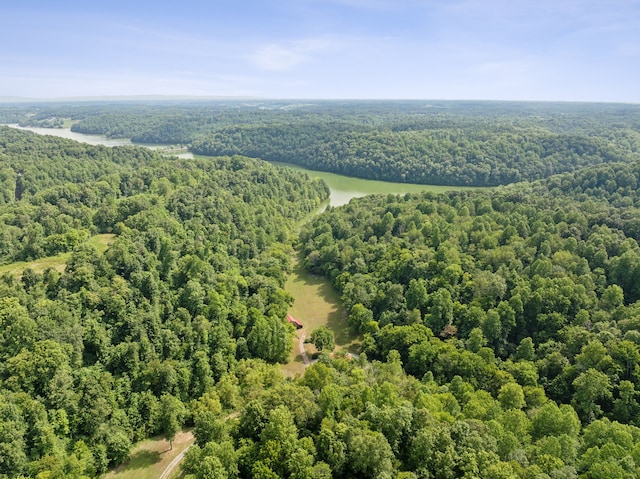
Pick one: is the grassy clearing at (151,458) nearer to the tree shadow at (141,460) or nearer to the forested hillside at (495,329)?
the tree shadow at (141,460)

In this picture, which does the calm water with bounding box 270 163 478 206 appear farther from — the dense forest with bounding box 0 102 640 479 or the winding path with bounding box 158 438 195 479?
the winding path with bounding box 158 438 195 479

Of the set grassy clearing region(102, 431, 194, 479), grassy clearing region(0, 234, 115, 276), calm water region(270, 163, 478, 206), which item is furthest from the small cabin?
calm water region(270, 163, 478, 206)

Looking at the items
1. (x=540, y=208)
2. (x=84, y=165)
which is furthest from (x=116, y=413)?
(x=84, y=165)

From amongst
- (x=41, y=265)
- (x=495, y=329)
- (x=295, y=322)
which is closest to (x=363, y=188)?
(x=295, y=322)

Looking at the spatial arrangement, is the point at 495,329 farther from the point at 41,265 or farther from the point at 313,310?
the point at 41,265

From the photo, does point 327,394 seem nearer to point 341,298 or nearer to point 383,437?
point 383,437

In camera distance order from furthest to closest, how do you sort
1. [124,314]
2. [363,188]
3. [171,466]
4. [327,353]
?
[363,188] → [327,353] → [124,314] → [171,466]
